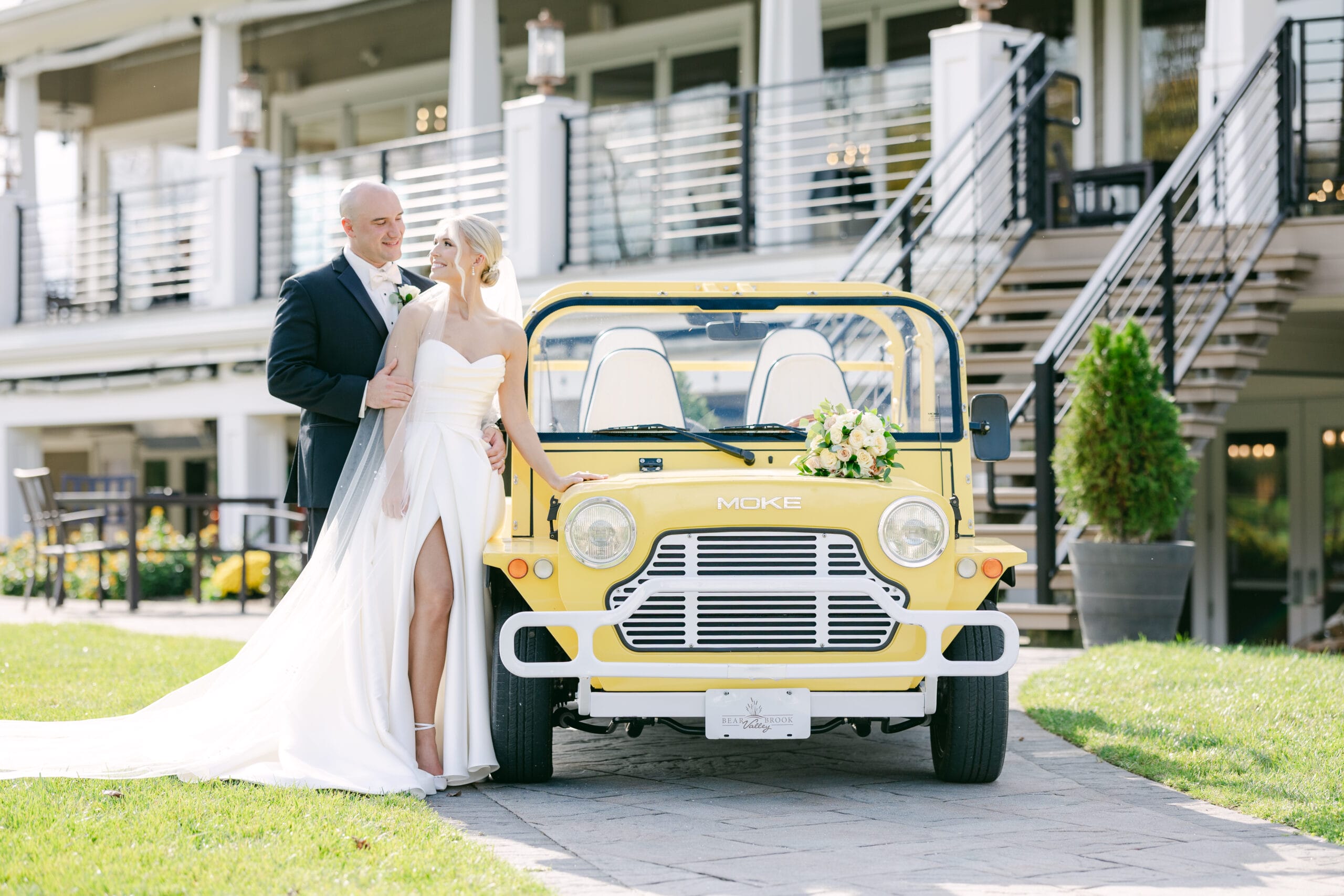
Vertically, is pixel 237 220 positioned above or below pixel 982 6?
below

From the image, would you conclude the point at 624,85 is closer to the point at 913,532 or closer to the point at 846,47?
the point at 846,47

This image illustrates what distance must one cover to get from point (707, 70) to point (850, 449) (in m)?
12.1

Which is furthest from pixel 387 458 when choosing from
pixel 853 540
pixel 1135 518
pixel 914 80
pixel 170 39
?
pixel 170 39

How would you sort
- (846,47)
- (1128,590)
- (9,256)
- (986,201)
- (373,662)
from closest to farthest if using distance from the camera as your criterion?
(373,662) < (1128,590) < (986,201) < (846,47) < (9,256)

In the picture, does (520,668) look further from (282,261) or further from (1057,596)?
(282,261)

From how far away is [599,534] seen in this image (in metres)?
5.32

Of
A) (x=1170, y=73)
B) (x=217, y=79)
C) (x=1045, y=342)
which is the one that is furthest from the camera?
(x=217, y=79)

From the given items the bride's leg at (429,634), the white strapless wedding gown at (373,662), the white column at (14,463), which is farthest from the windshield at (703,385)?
the white column at (14,463)

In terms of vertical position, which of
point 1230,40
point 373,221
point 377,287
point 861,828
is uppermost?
point 1230,40

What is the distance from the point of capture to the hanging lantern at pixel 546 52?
1327cm

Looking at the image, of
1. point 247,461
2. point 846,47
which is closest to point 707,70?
point 846,47

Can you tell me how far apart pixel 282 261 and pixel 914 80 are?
265 inches

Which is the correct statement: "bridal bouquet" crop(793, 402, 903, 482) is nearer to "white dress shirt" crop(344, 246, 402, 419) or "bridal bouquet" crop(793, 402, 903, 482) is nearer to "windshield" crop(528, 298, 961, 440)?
"windshield" crop(528, 298, 961, 440)

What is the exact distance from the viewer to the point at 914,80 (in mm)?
15023
